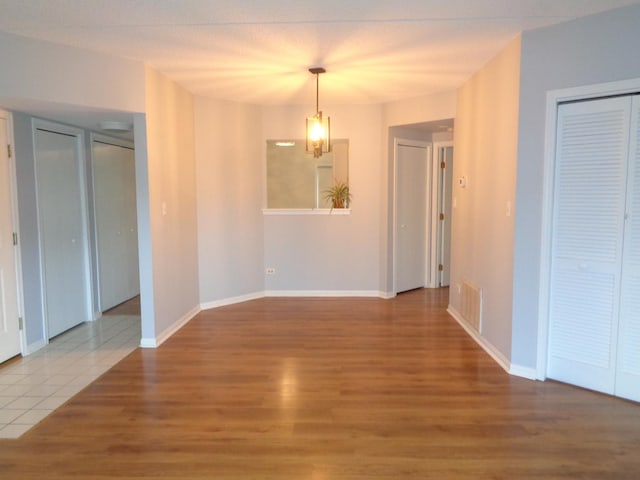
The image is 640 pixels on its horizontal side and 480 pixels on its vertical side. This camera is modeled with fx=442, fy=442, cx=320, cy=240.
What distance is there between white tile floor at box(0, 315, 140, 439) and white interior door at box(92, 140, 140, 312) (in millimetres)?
711

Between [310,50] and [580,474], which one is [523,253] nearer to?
[580,474]

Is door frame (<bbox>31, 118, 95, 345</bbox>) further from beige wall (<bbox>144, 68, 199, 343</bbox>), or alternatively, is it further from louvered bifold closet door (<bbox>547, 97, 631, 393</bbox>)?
louvered bifold closet door (<bbox>547, 97, 631, 393</bbox>)

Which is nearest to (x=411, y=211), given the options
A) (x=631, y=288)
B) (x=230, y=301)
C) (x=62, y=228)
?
(x=230, y=301)

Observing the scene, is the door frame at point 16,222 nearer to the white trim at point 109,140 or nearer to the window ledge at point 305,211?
the white trim at point 109,140

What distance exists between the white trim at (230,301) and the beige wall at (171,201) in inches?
7.3

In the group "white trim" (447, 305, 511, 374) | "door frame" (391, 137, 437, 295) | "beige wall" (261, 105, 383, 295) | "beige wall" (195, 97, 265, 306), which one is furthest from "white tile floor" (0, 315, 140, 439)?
"door frame" (391, 137, 437, 295)

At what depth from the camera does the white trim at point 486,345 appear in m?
3.50

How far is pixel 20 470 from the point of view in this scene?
224 centimetres

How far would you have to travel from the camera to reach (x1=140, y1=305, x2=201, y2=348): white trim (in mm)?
4074

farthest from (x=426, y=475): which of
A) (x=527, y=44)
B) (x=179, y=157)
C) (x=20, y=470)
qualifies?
(x=179, y=157)

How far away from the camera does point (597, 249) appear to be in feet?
9.86

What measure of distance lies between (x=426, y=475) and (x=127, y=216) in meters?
5.01

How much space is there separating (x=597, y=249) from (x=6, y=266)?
4.57 metres

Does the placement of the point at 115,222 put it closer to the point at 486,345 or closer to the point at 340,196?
the point at 340,196
